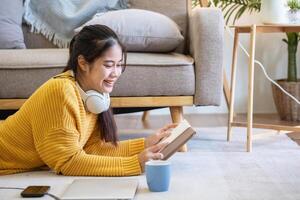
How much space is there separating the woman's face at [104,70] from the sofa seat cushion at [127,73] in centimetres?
36

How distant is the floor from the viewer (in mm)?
2713

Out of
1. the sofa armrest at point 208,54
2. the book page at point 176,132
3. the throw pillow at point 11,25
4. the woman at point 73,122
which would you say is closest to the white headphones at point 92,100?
the woman at point 73,122

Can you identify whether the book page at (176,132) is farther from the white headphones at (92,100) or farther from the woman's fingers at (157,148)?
the white headphones at (92,100)

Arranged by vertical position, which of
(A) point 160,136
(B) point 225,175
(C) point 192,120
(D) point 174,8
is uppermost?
(D) point 174,8

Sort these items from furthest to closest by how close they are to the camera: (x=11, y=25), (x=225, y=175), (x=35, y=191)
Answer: (x=11, y=25) → (x=225, y=175) → (x=35, y=191)

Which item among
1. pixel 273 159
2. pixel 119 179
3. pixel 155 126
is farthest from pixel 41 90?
pixel 155 126

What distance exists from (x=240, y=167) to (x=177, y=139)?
1.06 feet

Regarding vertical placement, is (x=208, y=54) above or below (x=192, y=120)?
above

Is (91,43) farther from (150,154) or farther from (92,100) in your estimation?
(150,154)

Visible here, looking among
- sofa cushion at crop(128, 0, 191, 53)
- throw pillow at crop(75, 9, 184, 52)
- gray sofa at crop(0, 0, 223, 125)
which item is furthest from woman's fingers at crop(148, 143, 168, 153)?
sofa cushion at crop(128, 0, 191, 53)

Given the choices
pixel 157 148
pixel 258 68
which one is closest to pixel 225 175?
pixel 157 148

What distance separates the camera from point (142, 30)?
2.03 metres

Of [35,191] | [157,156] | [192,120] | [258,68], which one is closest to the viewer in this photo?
[35,191]

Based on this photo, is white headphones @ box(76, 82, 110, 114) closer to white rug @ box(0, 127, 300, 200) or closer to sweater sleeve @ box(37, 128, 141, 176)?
sweater sleeve @ box(37, 128, 141, 176)
